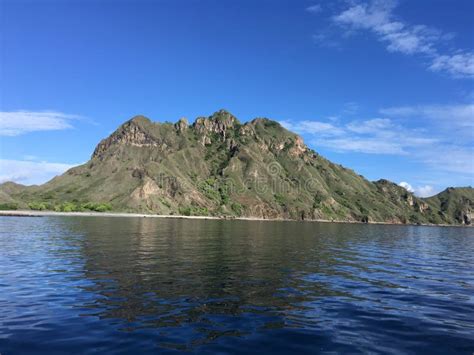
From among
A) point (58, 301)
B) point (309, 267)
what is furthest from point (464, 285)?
point (58, 301)

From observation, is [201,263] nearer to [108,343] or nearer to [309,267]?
[309,267]

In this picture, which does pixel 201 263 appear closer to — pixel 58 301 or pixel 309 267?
pixel 309 267

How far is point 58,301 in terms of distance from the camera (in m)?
25.4

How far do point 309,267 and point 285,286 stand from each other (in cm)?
1361

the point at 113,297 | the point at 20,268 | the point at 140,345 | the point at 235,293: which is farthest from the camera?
the point at 20,268

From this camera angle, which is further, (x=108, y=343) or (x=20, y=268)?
(x=20, y=268)

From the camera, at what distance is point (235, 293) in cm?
2938

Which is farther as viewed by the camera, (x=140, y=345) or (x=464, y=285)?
(x=464, y=285)

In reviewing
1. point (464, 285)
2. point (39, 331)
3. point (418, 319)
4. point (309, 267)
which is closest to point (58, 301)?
point (39, 331)

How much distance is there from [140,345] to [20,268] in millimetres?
27571

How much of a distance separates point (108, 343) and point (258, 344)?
7.59m

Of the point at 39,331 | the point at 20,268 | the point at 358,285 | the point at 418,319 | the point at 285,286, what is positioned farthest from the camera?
the point at 20,268

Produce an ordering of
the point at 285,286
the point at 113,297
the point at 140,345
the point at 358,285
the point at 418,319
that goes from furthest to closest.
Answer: the point at 358,285 < the point at 285,286 < the point at 113,297 < the point at 418,319 < the point at 140,345

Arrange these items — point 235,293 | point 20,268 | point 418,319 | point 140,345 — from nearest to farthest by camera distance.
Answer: point 140,345
point 418,319
point 235,293
point 20,268
